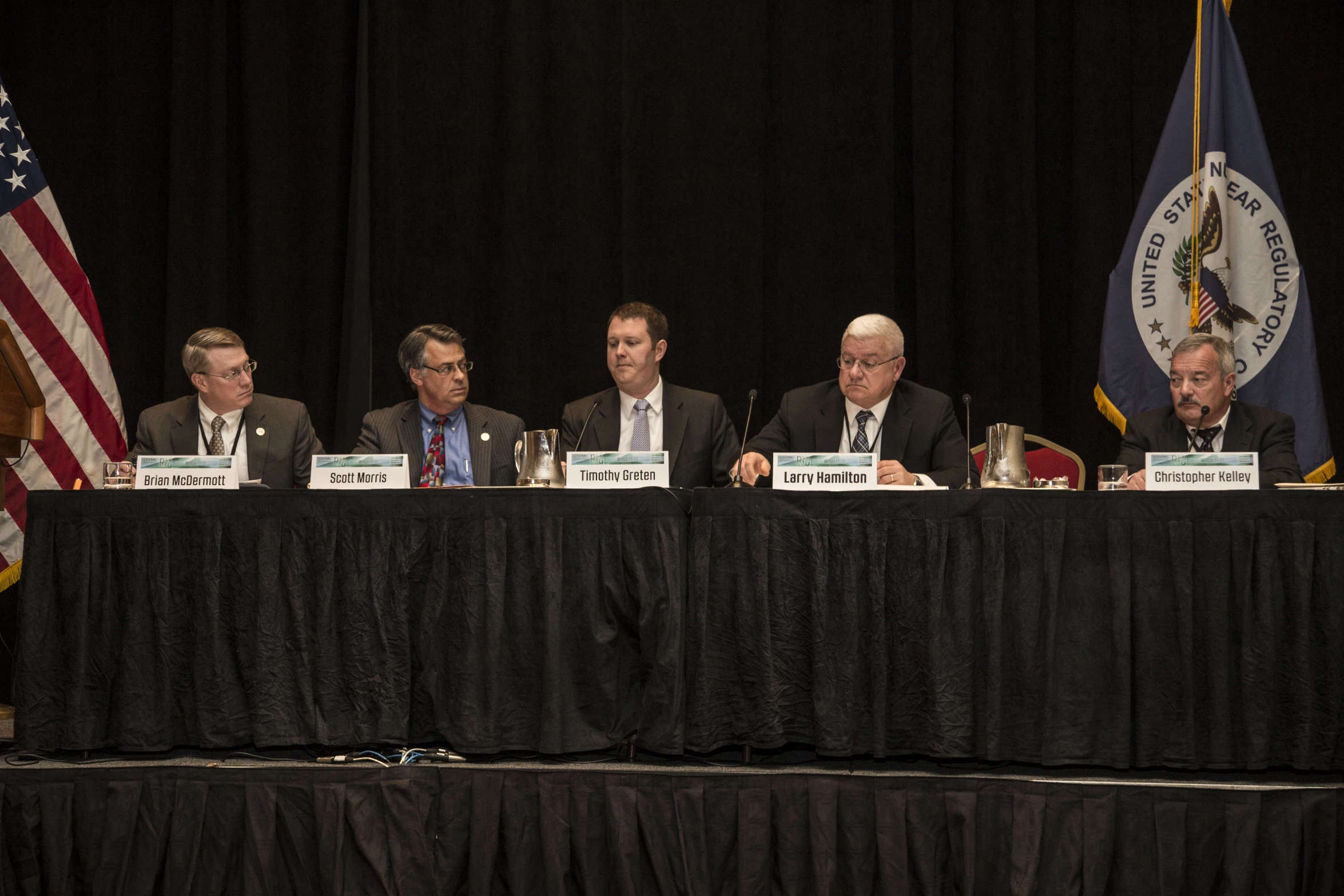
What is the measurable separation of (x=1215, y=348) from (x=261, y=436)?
3.00 m

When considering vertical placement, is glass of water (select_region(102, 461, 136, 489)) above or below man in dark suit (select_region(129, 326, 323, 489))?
below

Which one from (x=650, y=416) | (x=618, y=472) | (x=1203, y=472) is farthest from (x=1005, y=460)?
(x=650, y=416)

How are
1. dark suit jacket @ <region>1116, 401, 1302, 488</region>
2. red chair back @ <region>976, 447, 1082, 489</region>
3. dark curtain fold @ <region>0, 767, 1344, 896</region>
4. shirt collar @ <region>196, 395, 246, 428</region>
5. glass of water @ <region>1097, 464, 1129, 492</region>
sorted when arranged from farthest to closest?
red chair back @ <region>976, 447, 1082, 489</region>, shirt collar @ <region>196, 395, 246, 428</region>, dark suit jacket @ <region>1116, 401, 1302, 488</region>, glass of water @ <region>1097, 464, 1129, 492</region>, dark curtain fold @ <region>0, 767, 1344, 896</region>

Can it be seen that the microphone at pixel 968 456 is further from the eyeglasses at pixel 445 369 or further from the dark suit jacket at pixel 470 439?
the eyeglasses at pixel 445 369

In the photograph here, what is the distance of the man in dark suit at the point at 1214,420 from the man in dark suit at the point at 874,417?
0.58 m

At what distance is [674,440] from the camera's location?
3695 millimetres

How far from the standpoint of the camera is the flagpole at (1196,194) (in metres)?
4.01

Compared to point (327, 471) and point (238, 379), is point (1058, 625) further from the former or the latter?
point (238, 379)

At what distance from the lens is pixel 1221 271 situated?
162 inches

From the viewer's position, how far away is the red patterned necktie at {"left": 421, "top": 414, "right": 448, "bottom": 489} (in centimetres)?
368

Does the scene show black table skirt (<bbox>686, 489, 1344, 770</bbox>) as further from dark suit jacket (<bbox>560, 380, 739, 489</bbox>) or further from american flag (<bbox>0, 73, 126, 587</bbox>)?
american flag (<bbox>0, 73, 126, 587</bbox>)

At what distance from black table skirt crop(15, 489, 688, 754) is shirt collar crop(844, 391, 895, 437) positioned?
121 centimetres

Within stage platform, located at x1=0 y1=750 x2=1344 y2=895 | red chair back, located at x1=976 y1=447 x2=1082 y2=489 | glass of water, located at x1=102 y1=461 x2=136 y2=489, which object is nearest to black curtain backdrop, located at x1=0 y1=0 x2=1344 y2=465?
red chair back, located at x1=976 y1=447 x2=1082 y2=489

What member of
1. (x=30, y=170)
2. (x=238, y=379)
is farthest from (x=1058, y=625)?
(x=30, y=170)
